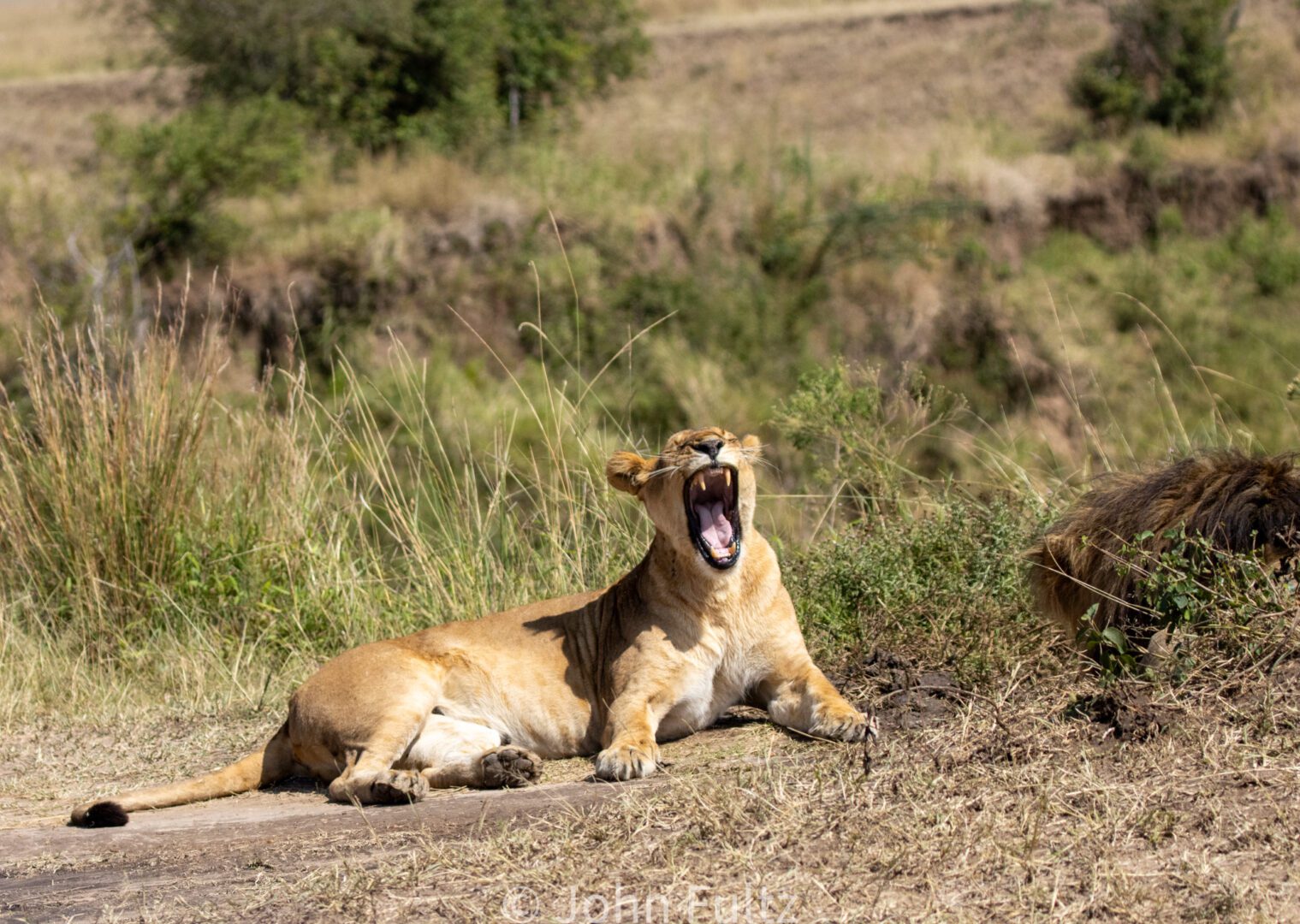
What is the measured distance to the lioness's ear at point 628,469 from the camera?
568cm

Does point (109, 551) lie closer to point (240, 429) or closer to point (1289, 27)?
point (240, 429)

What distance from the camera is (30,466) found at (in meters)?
7.91

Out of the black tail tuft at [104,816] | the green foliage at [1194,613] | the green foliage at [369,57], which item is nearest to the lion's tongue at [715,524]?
the green foliage at [1194,613]

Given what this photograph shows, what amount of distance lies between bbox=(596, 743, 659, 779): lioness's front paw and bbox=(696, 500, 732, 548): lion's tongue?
86 cm

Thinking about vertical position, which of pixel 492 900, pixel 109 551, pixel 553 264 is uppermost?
pixel 492 900

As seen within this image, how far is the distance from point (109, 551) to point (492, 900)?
483cm

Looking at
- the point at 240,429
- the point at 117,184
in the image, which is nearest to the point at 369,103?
the point at 117,184

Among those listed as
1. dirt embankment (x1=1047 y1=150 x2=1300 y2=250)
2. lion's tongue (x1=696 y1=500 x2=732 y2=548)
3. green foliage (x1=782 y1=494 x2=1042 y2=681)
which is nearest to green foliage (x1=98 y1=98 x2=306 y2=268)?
dirt embankment (x1=1047 y1=150 x2=1300 y2=250)

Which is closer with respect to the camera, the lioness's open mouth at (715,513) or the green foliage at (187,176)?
the lioness's open mouth at (715,513)

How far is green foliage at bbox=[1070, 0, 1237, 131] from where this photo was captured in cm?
2617

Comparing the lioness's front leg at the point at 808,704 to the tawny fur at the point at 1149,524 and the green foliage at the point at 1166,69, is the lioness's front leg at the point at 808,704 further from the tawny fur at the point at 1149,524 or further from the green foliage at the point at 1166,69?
the green foliage at the point at 1166,69

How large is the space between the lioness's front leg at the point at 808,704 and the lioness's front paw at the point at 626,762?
584 millimetres

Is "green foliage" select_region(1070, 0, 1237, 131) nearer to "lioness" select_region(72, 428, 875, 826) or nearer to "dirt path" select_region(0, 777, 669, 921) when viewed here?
"lioness" select_region(72, 428, 875, 826)

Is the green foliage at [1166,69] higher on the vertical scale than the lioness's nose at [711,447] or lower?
lower
